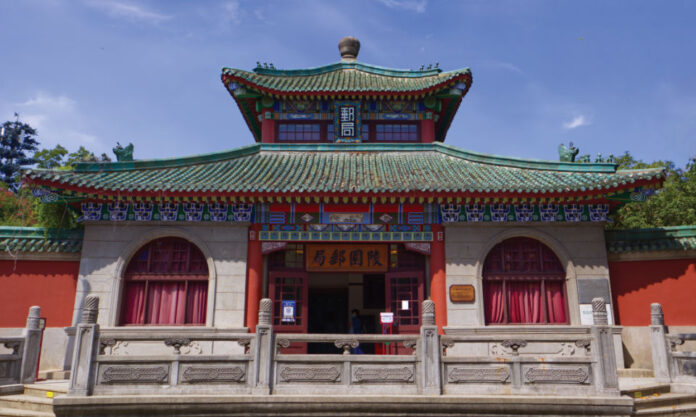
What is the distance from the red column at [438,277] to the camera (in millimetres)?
12547

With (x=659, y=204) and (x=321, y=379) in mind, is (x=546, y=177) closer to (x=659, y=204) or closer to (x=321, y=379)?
(x=321, y=379)

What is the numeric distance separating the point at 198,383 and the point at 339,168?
302 inches

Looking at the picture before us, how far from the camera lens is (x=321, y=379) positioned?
871 cm

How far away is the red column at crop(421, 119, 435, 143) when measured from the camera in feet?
53.3

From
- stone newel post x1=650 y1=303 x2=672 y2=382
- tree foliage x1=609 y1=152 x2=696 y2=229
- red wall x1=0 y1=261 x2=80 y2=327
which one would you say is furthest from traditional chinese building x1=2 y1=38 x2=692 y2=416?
tree foliage x1=609 y1=152 x2=696 y2=229

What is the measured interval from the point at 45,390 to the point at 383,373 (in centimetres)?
681

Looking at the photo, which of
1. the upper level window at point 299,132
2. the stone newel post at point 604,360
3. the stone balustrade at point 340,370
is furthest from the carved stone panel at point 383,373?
the upper level window at point 299,132

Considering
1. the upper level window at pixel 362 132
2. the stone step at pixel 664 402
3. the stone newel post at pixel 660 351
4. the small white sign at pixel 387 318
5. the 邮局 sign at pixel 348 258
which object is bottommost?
the stone step at pixel 664 402

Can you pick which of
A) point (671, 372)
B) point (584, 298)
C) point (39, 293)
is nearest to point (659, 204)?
point (584, 298)

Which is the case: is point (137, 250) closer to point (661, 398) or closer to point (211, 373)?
point (211, 373)

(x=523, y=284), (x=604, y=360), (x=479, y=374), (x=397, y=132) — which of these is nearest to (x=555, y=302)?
(x=523, y=284)

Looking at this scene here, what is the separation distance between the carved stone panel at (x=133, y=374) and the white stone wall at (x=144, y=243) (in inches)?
145

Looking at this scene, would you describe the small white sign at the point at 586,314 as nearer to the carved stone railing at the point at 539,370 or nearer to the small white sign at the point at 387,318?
the carved stone railing at the point at 539,370

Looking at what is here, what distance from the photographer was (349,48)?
1983cm
